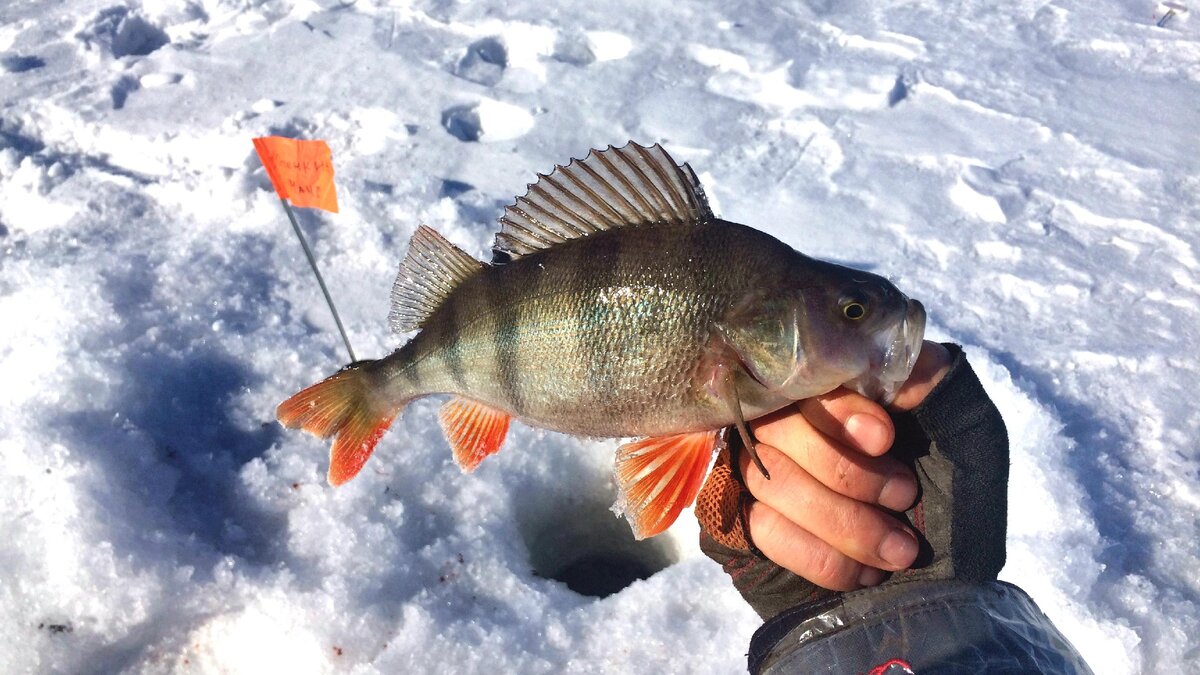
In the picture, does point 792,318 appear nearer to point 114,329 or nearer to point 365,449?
point 365,449

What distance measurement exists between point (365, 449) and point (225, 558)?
0.70 meters

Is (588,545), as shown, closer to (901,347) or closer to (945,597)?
(945,597)

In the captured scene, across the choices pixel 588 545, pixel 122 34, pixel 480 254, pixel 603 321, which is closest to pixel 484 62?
pixel 480 254

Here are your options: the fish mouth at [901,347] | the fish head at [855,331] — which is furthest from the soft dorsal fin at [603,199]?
the fish mouth at [901,347]

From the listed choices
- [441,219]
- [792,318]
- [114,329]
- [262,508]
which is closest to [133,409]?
[114,329]

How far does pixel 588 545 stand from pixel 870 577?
1234mm

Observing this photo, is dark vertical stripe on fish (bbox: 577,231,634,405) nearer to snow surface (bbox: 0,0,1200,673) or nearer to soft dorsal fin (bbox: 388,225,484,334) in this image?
soft dorsal fin (bbox: 388,225,484,334)

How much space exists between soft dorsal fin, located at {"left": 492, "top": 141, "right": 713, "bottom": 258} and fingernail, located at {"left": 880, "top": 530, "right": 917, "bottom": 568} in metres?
0.78

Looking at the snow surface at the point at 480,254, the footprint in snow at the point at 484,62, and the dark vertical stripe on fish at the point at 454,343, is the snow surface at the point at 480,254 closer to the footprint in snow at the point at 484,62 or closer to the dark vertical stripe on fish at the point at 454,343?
the footprint in snow at the point at 484,62

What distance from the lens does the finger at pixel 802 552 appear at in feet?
5.29

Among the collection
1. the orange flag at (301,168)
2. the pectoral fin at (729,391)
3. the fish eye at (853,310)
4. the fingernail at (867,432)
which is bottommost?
the orange flag at (301,168)

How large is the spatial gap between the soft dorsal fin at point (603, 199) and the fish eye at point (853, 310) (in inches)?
13.3

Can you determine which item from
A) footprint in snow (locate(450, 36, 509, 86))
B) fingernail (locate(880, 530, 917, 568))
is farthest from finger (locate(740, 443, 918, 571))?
footprint in snow (locate(450, 36, 509, 86))

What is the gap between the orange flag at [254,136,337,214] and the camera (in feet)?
9.25
